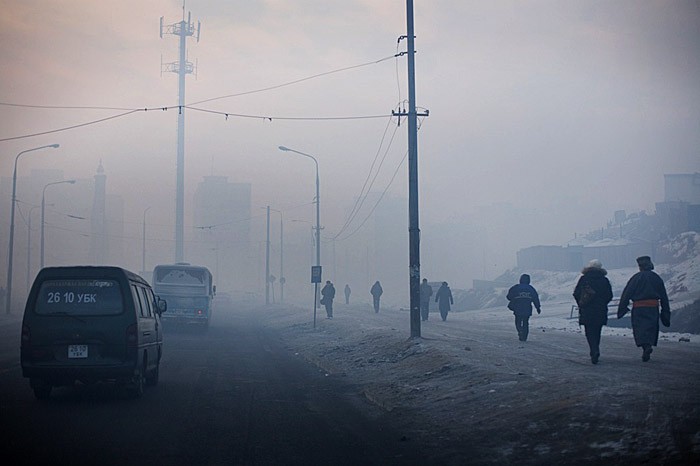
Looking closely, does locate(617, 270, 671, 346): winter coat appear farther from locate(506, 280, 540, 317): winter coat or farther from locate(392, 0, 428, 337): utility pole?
locate(392, 0, 428, 337): utility pole

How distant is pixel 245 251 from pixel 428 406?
452ft

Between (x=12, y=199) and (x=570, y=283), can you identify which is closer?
(x=12, y=199)

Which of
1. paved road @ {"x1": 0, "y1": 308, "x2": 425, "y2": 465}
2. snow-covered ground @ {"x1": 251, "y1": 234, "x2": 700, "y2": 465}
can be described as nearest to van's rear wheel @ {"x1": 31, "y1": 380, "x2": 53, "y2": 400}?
paved road @ {"x1": 0, "y1": 308, "x2": 425, "y2": 465}

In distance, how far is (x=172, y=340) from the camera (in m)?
30.7

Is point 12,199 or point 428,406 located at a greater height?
point 12,199

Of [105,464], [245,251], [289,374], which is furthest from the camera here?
[245,251]

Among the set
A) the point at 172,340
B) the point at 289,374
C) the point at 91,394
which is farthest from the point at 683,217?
the point at 91,394

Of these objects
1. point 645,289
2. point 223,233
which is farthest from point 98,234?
point 645,289

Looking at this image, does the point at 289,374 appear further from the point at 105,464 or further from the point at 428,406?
the point at 105,464

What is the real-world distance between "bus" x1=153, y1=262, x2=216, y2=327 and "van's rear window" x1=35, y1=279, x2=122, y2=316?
21.7 meters

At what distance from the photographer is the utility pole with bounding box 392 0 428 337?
69.8 feet

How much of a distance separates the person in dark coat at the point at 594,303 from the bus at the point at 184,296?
76.0 feet

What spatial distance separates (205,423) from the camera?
11.0 m

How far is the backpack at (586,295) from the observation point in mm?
14773
